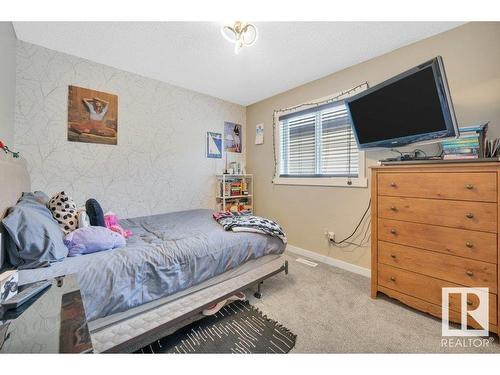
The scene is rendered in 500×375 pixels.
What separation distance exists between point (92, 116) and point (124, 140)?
394mm

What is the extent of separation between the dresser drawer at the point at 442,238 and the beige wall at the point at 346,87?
65cm

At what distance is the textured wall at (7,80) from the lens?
5.19 ft

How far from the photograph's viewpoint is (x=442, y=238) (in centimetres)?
151

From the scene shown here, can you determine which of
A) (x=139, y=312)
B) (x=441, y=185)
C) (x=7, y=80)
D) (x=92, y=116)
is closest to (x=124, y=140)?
(x=92, y=116)

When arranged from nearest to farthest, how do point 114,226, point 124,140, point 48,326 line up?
point 48,326, point 114,226, point 124,140

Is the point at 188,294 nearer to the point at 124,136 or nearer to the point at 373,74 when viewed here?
the point at 124,136

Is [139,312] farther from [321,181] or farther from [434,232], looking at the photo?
[321,181]

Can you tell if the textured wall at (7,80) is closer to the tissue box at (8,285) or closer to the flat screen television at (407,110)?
the tissue box at (8,285)

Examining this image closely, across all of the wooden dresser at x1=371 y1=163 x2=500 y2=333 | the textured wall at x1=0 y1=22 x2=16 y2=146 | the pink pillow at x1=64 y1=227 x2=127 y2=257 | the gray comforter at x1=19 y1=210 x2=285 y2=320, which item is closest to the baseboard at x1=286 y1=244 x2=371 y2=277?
the wooden dresser at x1=371 y1=163 x2=500 y2=333

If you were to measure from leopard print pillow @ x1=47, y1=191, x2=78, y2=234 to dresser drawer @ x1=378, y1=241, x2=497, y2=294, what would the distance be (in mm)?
2479

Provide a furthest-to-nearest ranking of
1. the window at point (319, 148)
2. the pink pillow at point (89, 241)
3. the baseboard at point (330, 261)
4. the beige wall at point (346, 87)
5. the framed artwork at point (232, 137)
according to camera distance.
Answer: the framed artwork at point (232, 137) < the window at point (319, 148) < the baseboard at point (330, 261) < the beige wall at point (346, 87) < the pink pillow at point (89, 241)

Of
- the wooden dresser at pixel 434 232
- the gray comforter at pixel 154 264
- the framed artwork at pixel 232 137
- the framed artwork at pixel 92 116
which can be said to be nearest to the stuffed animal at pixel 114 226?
the gray comforter at pixel 154 264
